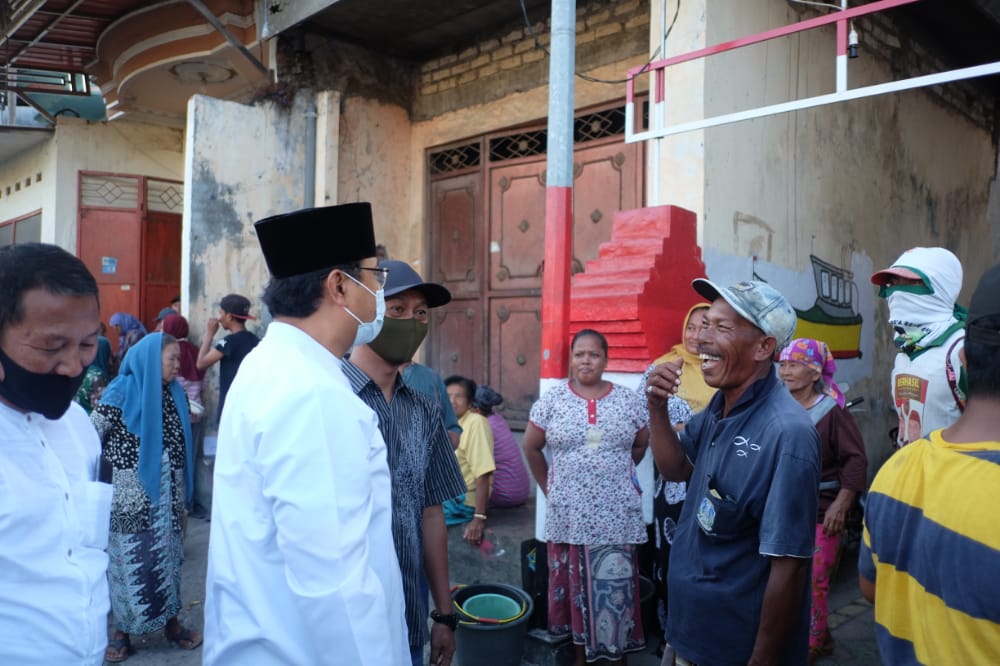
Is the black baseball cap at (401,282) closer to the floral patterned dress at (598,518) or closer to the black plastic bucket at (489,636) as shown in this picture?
the floral patterned dress at (598,518)

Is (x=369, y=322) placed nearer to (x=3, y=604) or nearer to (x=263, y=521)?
(x=263, y=521)

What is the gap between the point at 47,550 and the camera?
1.65m

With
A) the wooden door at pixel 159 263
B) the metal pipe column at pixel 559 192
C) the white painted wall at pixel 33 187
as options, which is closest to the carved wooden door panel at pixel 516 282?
the metal pipe column at pixel 559 192

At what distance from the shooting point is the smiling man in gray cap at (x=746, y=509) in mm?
2033

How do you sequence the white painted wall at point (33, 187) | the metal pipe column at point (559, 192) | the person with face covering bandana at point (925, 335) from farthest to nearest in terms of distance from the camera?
the white painted wall at point (33, 187), the metal pipe column at point (559, 192), the person with face covering bandana at point (925, 335)

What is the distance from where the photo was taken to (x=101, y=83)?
9367 millimetres

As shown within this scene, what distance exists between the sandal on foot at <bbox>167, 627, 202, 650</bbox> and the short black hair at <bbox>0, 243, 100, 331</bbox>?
10.8ft

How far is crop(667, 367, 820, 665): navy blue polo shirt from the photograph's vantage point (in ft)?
6.66

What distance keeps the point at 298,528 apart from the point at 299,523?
10 mm

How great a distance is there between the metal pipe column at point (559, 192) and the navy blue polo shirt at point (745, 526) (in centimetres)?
193

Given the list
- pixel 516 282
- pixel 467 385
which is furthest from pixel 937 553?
pixel 516 282

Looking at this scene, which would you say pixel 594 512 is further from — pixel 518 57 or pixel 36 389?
pixel 518 57

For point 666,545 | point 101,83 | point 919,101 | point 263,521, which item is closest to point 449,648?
point 263,521

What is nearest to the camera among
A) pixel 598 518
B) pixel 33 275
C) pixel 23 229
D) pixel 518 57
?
pixel 33 275
